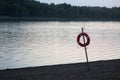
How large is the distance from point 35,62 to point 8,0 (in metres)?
74.6

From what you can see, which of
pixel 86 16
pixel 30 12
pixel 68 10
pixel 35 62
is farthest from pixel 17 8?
pixel 35 62

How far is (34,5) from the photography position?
94.6 m

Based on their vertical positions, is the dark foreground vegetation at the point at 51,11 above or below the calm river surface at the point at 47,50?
below

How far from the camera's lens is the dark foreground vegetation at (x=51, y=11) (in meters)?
86.9

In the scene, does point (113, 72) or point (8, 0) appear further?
point (8, 0)

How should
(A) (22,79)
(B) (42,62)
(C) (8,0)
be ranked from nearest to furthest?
(A) (22,79)
(B) (42,62)
(C) (8,0)

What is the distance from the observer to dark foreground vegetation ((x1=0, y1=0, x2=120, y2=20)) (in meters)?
86.9

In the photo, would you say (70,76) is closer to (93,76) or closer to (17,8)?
(93,76)

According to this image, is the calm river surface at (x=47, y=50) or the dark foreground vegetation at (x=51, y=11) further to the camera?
the dark foreground vegetation at (x=51, y=11)

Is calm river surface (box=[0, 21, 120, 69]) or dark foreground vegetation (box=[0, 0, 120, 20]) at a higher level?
calm river surface (box=[0, 21, 120, 69])

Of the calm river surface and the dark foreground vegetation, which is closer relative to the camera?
the calm river surface

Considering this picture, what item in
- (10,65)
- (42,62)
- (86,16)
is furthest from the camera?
(86,16)

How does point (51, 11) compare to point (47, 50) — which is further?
point (51, 11)

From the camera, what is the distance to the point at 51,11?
9881 cm
